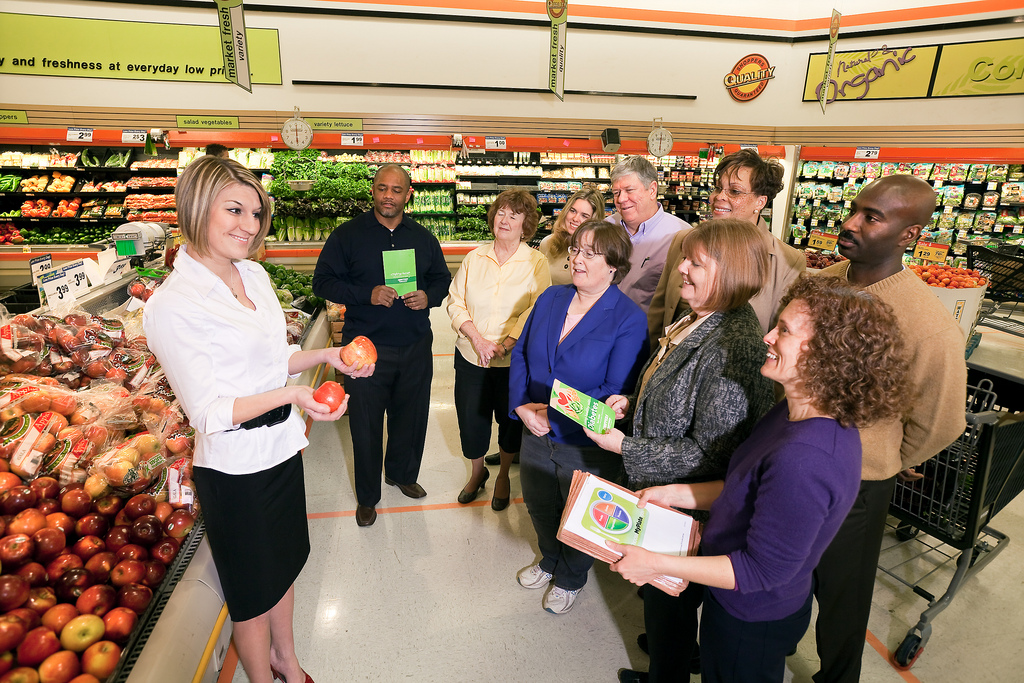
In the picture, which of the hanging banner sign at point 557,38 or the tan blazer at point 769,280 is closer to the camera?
the tan blazer at point 769,280

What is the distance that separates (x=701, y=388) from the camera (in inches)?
62.7

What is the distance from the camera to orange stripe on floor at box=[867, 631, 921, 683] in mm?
2197

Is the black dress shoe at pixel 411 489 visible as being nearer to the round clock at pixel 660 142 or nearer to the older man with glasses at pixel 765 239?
the older man with glasses at pixel 765 239

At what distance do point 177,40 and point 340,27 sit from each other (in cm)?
260

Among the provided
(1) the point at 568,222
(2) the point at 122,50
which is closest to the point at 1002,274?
(1) the point at 568,222

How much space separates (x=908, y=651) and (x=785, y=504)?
70.8 inches

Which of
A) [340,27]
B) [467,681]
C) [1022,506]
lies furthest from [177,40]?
[1022,506]

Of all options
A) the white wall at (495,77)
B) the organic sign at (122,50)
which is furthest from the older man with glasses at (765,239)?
the organic sign at (122,50)

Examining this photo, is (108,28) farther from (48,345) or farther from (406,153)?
(48,345)

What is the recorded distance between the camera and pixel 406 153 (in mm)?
8859

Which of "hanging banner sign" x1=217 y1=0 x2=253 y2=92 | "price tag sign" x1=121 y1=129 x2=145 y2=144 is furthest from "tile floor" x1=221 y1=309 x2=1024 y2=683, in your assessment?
"price tag sign" x1=121 y1=129 x2=145 y2=144

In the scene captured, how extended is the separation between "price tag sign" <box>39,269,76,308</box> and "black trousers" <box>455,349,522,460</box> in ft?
7.24

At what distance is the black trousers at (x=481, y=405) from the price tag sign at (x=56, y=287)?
2.21 m

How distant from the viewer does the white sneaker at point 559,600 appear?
249 cm
